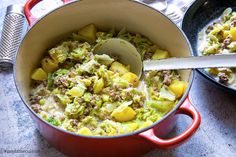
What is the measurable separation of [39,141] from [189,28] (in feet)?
1.39

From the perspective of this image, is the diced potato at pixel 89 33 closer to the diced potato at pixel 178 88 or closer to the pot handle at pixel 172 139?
the diced potato at pixel 178 88

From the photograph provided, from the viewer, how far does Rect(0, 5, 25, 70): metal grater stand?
920mm

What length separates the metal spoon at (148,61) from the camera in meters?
0.76

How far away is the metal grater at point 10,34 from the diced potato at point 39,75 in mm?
95

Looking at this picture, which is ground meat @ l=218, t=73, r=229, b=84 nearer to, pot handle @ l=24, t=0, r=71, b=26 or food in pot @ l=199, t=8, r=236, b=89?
food in pot @ l=199, t=8, r=236, b=89

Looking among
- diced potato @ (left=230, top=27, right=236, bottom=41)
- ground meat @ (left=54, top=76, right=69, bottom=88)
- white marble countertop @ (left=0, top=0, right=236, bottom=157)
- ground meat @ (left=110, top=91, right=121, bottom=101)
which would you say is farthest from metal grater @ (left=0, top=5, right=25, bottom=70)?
diced potato @ (left=230, top=27, right=236, bottom=41)

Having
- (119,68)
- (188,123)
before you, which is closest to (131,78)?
(119,68)

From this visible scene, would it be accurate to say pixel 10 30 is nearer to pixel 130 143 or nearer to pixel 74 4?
pixel 74 4

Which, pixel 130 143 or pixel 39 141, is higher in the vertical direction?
pixel 130 143

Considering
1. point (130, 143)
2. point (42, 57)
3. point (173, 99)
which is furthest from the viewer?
point (42, 57)

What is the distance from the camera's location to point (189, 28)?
0.96 meters

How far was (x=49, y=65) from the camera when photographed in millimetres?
862

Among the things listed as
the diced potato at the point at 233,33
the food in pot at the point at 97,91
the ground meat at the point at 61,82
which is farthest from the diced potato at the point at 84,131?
the diced potato at the point at 233,33

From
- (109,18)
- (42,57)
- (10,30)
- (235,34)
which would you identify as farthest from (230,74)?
(10,30)
